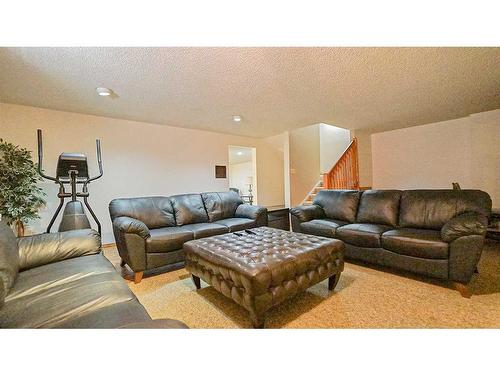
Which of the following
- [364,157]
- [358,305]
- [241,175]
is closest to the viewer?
[358,305]

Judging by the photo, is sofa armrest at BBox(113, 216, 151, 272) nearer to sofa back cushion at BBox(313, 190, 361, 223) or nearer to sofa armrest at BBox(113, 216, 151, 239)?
sofa armrest at BBox(113, 216, 151, 239)

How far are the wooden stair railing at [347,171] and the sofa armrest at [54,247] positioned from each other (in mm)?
4220

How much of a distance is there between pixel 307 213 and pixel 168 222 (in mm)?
2004

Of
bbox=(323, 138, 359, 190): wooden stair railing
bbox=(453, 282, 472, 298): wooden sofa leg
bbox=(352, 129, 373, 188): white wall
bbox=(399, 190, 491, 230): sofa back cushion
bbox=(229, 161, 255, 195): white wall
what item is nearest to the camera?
bbox=(453, 282, 472, 298): wooden sofa leg

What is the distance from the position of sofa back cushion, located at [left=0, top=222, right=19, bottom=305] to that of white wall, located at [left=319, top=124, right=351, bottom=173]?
649 centimetres

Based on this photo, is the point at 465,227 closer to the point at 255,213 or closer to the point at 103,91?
the point at 255,213

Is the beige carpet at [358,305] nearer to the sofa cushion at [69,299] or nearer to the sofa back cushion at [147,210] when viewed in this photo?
the sofa cushion at [69,299]

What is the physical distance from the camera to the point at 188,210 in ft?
10.1

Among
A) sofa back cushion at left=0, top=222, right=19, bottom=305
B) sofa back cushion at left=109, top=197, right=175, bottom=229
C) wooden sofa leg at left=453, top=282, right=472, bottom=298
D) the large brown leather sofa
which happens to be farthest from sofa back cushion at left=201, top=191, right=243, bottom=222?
wooden sofa leg at left=453, top=282, right=472, bottom=298

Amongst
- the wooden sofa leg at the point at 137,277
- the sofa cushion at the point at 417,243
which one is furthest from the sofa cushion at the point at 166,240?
the sofa cushion at the point at 417,243

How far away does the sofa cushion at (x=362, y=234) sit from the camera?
2.23m

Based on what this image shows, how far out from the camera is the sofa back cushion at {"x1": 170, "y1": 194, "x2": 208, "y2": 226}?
298cm

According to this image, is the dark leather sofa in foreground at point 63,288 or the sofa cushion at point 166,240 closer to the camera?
the dark leather sofa in foreground at point 63,288

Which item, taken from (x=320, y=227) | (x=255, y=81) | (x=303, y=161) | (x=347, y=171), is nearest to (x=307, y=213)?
(x=320, y=227)
